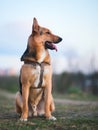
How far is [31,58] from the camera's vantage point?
9.63 m

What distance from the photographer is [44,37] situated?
376 inches

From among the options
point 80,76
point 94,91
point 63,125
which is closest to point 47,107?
point 63,125

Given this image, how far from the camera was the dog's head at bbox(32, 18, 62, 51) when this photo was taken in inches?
375

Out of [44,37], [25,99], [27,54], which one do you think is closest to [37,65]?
[27,54]

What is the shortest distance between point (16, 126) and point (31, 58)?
163 cm

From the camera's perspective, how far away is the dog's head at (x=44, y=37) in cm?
952

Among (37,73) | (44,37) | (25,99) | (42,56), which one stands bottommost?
(25,99)

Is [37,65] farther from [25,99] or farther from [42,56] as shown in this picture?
[25,99]

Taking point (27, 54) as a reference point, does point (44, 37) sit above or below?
above

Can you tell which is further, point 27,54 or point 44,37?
point 27,54

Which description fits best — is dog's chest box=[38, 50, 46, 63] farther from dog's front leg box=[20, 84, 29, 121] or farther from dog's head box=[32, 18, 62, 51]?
dog's front leg box=[20, 84, 29, 121]

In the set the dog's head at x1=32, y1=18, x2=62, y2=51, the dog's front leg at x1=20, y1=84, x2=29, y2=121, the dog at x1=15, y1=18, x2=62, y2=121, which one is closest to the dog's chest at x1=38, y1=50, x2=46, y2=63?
the dog at x1=15, y1=18, x2=62, y2=121

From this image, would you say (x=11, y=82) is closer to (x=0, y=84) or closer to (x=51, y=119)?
(x=0, y=84)

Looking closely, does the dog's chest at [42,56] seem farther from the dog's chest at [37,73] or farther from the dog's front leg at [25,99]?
the dog's front leg at [25,99]
